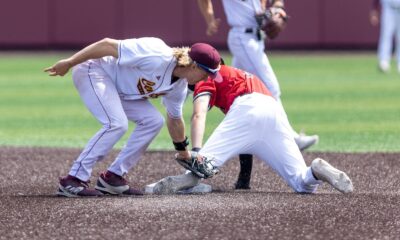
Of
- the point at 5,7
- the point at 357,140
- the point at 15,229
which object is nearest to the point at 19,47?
the point at 5,7

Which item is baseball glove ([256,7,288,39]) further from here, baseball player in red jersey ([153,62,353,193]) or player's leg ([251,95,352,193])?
player's leg ([251,95,352,193])

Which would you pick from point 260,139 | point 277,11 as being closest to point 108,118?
point 260,139

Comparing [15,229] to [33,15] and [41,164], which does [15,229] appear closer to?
[41,164]

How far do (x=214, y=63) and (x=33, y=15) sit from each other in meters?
20.4

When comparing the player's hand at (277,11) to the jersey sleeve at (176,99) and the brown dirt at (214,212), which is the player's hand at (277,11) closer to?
the brown dirt at (214,212)

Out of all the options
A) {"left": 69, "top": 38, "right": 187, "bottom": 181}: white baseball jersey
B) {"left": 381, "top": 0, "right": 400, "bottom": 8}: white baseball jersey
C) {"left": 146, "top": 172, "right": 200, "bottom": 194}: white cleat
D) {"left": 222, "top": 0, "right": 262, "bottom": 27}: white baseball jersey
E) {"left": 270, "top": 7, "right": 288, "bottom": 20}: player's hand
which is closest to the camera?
{"left": 69, "top": 38, "right": 187, "bottom": 181}: white baseball jersey

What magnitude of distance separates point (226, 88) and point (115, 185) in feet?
3.53

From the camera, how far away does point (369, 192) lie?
799cm

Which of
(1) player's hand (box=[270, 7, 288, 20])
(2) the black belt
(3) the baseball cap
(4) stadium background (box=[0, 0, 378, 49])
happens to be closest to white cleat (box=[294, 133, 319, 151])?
(2) the black belt

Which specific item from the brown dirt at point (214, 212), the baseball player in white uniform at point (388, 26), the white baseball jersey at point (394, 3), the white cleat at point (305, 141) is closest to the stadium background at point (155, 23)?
the baseball player in white uniform at point (388, 26)

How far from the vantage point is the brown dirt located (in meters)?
6.33

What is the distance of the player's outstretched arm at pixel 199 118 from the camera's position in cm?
783

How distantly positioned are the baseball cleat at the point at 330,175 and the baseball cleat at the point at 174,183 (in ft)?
2.83

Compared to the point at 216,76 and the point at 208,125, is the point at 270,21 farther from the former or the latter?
the point at 216,76
